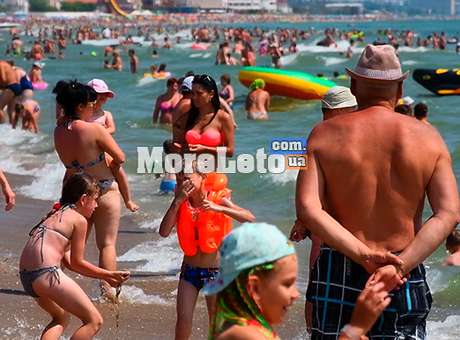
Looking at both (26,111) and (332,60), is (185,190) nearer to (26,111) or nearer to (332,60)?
(26,111)

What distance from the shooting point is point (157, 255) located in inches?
329

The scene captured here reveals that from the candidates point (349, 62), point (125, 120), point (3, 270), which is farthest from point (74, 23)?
point (3, 270)

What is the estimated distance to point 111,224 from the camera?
20.7 feet

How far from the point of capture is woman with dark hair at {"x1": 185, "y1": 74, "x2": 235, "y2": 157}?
18.1ft

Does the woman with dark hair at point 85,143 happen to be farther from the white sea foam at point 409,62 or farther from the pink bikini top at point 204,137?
the white sea foam at point 409,62

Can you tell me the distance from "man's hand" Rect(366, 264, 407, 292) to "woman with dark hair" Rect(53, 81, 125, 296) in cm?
297

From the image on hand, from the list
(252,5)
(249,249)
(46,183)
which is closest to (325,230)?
(249,249)

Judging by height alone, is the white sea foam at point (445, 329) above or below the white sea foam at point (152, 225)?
above

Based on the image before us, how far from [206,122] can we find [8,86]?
501 inches

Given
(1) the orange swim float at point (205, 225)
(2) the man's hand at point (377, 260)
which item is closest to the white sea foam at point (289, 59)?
(1) the orange swim float at point (205, 225)

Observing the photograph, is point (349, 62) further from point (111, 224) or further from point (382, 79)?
point (382, 79)

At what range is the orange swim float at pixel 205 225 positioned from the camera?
5.10m

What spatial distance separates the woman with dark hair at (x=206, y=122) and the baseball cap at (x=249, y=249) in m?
2.88

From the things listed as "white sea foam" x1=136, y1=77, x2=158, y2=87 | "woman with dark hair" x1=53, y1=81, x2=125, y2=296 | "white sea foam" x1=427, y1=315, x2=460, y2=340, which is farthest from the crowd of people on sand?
"white sea foam" x1=136, y1=77, x2=158, y2=87
